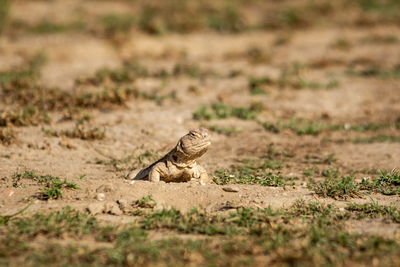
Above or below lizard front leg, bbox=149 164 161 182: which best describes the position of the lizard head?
above

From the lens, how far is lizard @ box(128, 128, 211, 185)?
19.1ft

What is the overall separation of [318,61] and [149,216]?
9067 mm

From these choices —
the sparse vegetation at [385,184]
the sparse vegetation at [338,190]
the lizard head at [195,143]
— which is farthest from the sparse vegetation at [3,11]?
the sparse vegetation at [385,184]

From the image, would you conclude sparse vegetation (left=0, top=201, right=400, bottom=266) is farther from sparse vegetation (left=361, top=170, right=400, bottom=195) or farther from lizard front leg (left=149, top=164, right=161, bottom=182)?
sparse vegetation (left=361, top=170, right=400, bottom=195)

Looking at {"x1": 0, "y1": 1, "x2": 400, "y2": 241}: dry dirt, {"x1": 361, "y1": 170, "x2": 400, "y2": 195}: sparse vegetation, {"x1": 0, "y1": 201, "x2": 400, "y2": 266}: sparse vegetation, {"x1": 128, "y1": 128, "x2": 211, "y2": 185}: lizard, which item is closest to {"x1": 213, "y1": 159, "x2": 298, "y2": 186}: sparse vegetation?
{"x1": 0, "y1": 1, "x2": 400, "y2": 241}: dry dirt

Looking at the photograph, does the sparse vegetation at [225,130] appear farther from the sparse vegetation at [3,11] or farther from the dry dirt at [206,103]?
the sparse vegetation at [3,11]

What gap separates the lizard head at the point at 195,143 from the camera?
581cm

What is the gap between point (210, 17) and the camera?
15.3 metres

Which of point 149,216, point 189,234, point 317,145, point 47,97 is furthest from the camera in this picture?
point 47,97

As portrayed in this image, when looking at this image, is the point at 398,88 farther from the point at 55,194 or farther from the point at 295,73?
the point at 55,194

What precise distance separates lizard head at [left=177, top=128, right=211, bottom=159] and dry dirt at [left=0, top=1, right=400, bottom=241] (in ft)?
1.81

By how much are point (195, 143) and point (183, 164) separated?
447mm

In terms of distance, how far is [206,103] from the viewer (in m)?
10.3

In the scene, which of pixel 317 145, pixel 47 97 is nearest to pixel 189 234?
pixel 317 145
